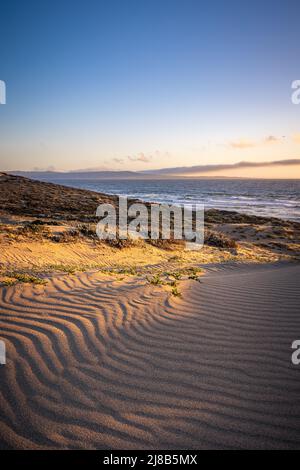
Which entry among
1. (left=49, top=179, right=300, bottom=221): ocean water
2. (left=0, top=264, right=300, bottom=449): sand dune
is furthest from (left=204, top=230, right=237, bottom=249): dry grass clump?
(left=49, top=179, right=300, bottom=221): ocean water

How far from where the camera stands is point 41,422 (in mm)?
2668

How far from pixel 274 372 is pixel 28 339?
353 cm

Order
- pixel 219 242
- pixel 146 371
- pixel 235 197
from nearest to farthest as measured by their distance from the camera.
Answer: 1. pixel 146 371
2. pixel 219 242
3. pixel 235 197

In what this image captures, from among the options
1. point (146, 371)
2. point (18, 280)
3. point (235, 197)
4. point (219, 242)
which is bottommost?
point (146, 371)

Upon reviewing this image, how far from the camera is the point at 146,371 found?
11.2 feet

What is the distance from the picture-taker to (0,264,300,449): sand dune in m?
2.59

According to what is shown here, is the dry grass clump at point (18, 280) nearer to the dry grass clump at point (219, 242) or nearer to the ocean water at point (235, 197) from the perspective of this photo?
the dry grass clump at point (219, 242)

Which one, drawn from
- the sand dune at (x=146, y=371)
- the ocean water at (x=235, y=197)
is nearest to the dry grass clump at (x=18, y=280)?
the sand dune at (x=146, y=371)

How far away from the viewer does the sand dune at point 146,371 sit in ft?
8.50

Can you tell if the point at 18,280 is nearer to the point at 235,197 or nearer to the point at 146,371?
the point at 146,371

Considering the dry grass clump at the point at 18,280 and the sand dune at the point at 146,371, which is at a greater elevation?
the dry grass clump at the point at 18,280

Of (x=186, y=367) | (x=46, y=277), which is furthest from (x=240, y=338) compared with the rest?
(x=46, y=277)

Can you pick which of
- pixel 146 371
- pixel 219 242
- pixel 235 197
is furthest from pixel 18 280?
pixel 235 197
